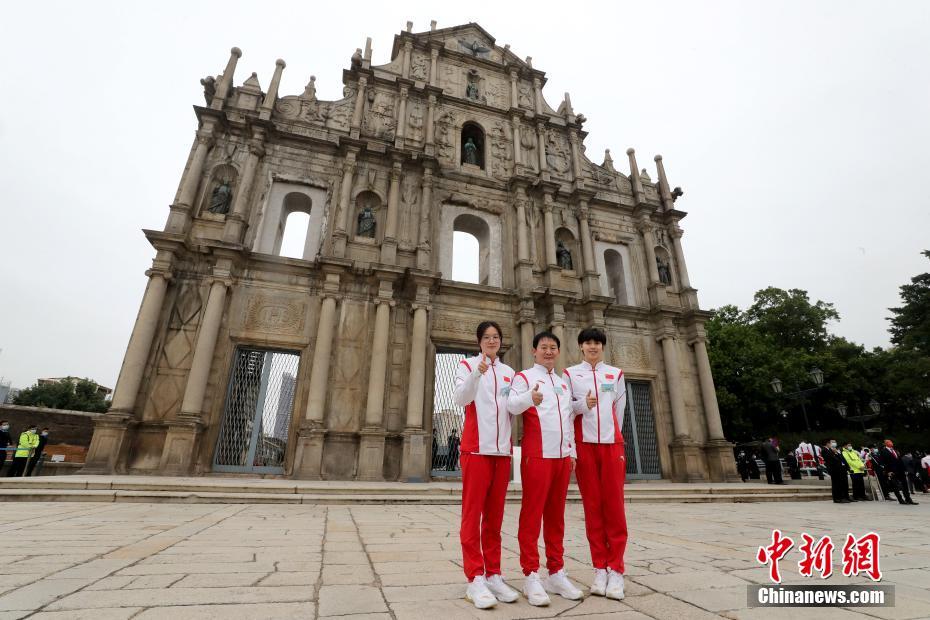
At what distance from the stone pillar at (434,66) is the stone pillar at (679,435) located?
12.6 metres

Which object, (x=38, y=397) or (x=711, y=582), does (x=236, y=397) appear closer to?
(x=711, y=582)

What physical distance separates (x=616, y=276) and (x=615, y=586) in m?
15.2

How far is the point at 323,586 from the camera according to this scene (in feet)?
8.16

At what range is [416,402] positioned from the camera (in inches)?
440

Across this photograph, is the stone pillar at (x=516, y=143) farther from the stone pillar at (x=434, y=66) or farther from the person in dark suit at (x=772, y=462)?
the person in dark suit at (x=772, y=462)

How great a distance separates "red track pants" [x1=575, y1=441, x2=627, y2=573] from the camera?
2725 millimetres

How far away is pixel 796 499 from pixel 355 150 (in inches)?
593

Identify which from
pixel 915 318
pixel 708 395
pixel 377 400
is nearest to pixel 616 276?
pixel 708 395

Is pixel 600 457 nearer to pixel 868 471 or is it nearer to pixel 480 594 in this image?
pixel 480 594

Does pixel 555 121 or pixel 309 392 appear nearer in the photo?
pixel 309 392

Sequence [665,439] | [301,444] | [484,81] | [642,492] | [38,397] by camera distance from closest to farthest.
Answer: [642,492] → [301,444] → [665,439] → [484,81] → [38,397]

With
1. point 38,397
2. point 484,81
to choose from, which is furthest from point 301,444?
point 38,397

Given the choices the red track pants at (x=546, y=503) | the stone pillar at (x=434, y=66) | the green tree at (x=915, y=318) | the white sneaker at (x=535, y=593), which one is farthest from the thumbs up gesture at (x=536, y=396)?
the green tree at (x=915, y=318)

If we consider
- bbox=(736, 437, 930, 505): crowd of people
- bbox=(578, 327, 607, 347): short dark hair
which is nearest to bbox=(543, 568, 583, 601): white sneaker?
bbox=(578, 327, 607, 347): short dark hair
